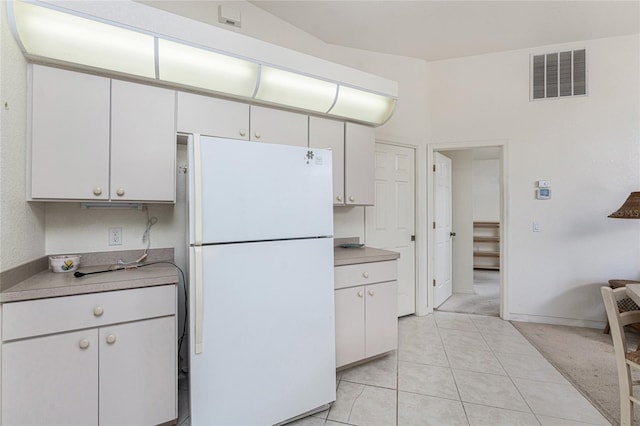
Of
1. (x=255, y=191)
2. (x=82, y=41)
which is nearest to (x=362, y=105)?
(x=255, y=191)

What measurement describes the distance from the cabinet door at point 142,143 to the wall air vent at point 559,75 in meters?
3.88

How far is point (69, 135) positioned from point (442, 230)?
160 inches

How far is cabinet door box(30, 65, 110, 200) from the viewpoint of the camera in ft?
5.29

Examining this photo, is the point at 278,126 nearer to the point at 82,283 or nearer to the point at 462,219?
the point at 82,283

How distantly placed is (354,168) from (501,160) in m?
2.09

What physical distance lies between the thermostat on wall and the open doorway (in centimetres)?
38

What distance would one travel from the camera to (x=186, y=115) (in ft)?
6.61

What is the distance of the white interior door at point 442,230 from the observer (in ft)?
13.0

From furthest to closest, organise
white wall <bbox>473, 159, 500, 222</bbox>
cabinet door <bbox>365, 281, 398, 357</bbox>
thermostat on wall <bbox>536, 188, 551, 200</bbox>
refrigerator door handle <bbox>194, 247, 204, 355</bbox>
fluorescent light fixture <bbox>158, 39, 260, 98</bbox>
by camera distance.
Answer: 1. white wall <bbox>473, 159, 500, 222</bbox>
2. thermostat on wall <bbox>536, 188, 551, 200</bbox>
3. cabinet door <bbox>365, 281, 398, 357</bbox>
4. fluorescent light fixture <bbox>158, 39, 260, 98</bbox>
5. refrigerator door handle <bbox>194, 247, 204, 355</bbox>

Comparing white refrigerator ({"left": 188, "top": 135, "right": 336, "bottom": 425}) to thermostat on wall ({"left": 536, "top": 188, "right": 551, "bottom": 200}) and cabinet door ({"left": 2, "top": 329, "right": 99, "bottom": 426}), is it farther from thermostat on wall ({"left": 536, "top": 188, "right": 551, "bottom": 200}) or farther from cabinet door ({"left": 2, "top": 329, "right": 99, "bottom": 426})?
thermostat on wall ({"left": 536, "top": 188, "right": 551, "bottom": 200})

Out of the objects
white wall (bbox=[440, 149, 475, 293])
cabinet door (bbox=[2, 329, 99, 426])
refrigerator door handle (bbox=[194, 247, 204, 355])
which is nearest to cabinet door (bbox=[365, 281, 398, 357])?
refrigerator door handle (bbox=[194, 247, 204, 355])

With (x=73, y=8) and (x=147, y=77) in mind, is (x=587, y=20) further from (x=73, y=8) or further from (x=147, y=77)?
(x=73, y=8)

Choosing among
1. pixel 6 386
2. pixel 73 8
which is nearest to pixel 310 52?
pixel 73 8

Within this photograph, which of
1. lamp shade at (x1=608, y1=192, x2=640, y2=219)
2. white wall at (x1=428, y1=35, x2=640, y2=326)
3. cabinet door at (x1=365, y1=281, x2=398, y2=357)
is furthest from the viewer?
white wall at (x1=428, y1=35, x2=640, y2=326)
